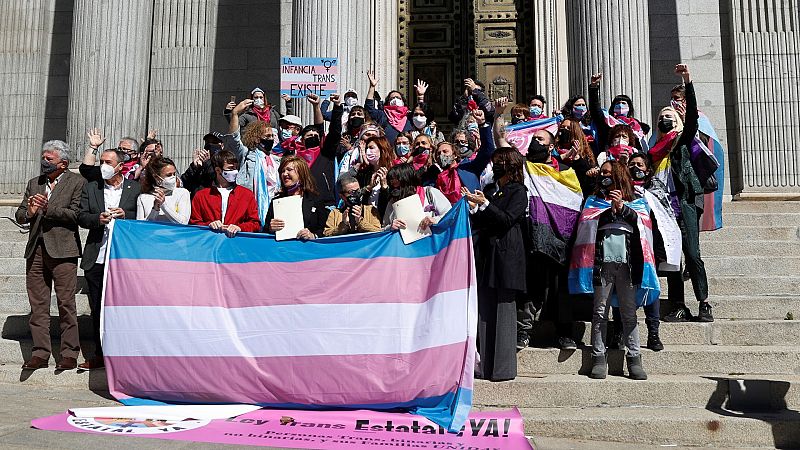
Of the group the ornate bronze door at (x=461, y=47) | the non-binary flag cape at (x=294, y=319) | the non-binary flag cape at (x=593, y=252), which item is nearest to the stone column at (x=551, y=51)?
the ornate bronze door at (x=461, y=47)

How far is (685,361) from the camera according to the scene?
7.12 metres

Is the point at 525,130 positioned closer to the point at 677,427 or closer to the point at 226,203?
the point at 226,203

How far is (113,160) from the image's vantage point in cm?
828

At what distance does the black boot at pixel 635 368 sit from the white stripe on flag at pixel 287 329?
1.60 meters

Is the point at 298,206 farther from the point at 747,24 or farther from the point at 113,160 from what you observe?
the point at 747,24

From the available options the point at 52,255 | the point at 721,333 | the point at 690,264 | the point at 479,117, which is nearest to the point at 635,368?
the point at 721,333

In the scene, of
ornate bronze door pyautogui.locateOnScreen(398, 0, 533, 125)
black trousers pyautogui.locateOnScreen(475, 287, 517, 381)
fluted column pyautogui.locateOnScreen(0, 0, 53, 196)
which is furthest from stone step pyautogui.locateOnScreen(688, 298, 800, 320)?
fluted column pyautogui.locateOnScreen(0, 0, 53, 196)

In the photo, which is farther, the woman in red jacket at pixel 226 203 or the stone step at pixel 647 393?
the woman in red jacket at pixel 226 203

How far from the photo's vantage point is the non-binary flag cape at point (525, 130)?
9719 mm

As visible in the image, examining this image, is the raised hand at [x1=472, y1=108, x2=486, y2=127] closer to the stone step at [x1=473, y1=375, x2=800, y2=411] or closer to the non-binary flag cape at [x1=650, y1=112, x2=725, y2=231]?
the non-binary flag cape at [x1=650, y1=112, x2=725, y2=231]

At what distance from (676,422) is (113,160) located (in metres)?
6.18

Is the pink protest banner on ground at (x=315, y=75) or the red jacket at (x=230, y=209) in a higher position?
the pink protest banner on ground at (x=315, y=75)

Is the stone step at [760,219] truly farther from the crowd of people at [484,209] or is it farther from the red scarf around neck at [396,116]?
the red scarf around neck at [396,116]

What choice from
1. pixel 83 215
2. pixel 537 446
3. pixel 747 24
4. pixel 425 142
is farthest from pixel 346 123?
pixel 747 24
